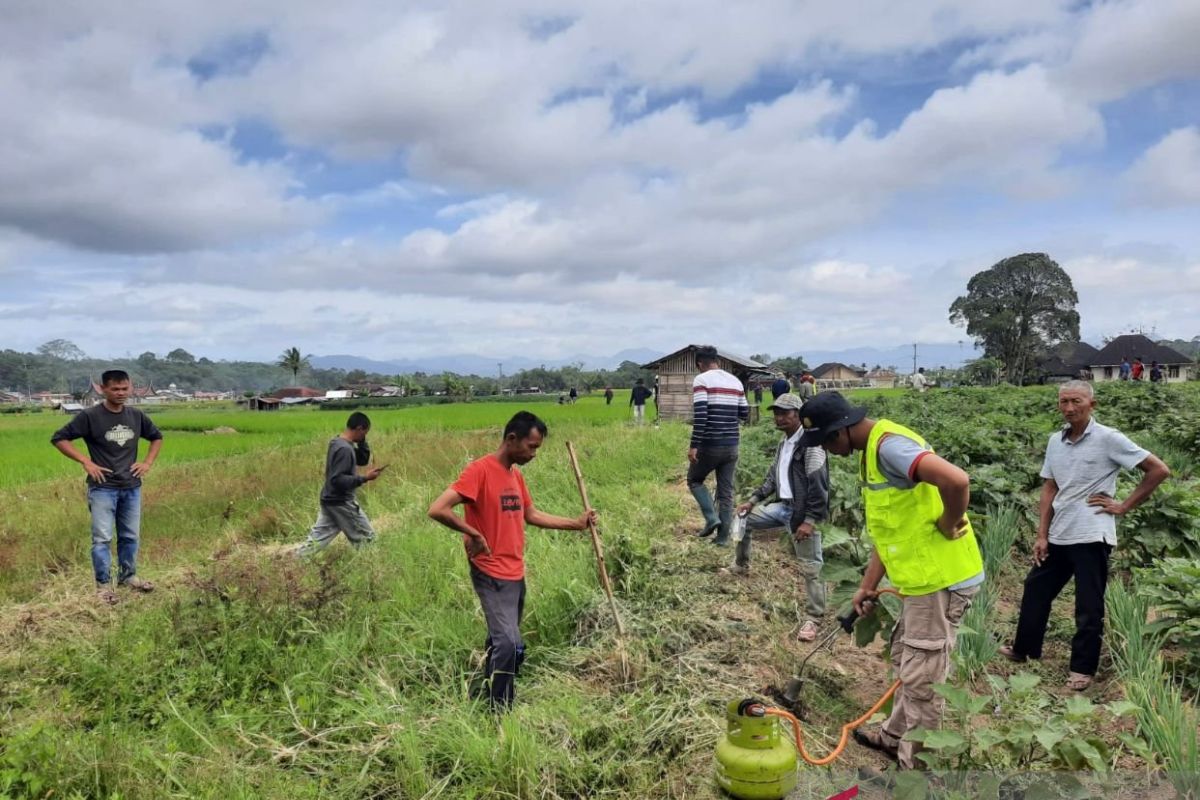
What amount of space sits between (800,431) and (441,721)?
116 inches

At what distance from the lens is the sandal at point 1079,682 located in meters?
4.02

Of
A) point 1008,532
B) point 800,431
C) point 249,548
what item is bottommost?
point 249,548

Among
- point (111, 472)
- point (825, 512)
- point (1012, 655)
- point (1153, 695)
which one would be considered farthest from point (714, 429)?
point (111, 472)

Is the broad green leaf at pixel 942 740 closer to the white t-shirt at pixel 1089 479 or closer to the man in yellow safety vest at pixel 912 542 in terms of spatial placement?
the man in yellow safety vest at pixel 912 542

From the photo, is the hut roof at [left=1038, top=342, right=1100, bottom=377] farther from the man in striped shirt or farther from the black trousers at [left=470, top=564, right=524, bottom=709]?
the black trousers at [left=470, top=564, right=524, bottom=709]

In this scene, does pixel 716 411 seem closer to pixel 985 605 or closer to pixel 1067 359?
pixel 985 605

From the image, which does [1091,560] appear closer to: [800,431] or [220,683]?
[800,431]

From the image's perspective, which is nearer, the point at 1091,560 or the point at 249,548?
the point at 1091,560

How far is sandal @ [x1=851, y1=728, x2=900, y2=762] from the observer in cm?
341

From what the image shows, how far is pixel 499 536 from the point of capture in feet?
12.1

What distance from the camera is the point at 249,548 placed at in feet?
25.0

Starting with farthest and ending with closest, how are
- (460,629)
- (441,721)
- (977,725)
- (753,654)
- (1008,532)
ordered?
(1008,532), (460,629), (753,654), (977,725), (441,721)

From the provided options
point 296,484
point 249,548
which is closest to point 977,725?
point 249,548

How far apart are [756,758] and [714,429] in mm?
3881
